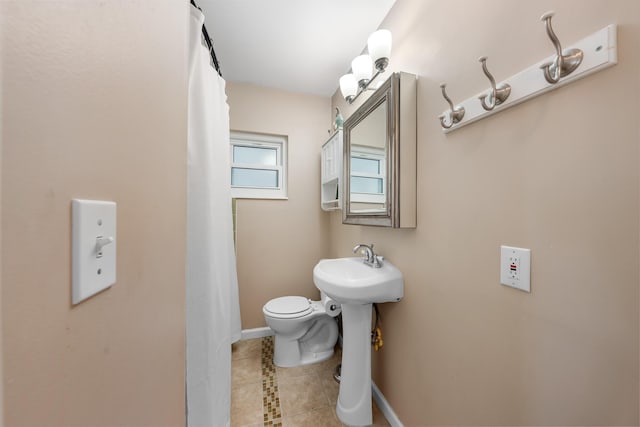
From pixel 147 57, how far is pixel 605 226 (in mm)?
1010

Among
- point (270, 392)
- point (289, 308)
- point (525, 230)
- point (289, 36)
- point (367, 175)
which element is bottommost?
point (270, 392)

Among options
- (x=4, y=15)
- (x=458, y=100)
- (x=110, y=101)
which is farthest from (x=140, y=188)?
(x=458, y=100)

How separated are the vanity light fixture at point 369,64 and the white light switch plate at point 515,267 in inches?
40.7

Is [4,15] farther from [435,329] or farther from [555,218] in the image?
[435,329]

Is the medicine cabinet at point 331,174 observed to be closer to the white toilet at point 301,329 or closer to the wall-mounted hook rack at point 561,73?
the white toilet at point 301,329

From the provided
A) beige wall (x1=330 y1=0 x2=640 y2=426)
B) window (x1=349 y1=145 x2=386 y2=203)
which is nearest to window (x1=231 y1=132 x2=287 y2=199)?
window (x1=349 y1=145 x2=386 y2=203)

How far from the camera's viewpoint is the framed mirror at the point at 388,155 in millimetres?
1097

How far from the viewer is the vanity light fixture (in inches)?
46.8

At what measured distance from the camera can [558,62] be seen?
1.92ft

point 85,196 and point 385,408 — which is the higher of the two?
point 85,196

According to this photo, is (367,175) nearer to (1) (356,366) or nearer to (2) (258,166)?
(1) (356,366)

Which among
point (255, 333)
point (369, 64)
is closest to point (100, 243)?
point (369, 64)

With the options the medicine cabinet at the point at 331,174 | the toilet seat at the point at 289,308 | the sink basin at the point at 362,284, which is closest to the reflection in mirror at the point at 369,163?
the medicine cabinet at the point at 331,174

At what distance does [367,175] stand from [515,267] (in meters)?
0.86
